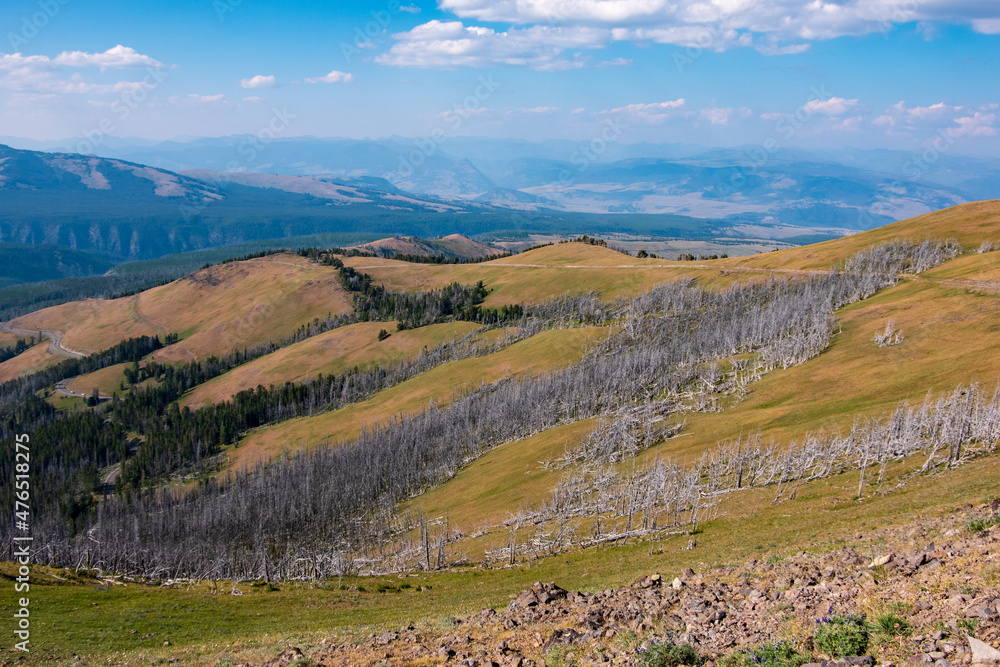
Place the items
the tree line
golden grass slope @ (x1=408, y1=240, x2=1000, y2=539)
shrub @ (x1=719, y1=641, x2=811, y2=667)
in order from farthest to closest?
the tree line
golden grass slope @ (x1=408, y1=240, x2=1000, y2=539)
shrub @ (x1=719, y1=641, x2=811, y2=667)

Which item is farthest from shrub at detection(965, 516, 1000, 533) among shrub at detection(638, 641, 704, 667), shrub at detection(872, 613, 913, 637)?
shrub at detection(638, 641, 704, 667)

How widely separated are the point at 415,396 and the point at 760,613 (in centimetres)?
16625

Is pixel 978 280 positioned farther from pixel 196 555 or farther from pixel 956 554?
pixel 196 555

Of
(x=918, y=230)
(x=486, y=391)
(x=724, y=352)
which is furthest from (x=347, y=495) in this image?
(x=918, y=230)

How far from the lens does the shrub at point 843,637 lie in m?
17.5

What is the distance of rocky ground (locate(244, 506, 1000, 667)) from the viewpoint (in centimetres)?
1747

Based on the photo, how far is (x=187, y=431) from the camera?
197m

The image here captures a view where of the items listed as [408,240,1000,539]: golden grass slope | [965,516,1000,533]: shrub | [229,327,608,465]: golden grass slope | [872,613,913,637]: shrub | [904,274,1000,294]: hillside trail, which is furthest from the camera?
[229,327,608,465]: golden grass slope

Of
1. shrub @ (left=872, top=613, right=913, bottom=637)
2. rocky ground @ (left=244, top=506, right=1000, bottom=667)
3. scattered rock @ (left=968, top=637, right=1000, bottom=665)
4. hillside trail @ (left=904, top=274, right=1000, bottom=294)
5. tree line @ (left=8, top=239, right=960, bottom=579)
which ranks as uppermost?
hillside trail @ (left=904, top=274, right=1000, bottom=294)

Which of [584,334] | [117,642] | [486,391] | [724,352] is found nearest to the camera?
[117,642]

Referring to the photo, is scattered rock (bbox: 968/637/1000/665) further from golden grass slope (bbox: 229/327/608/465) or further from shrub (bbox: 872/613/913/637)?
golden grass slope (bbox: 229/327/608/465)

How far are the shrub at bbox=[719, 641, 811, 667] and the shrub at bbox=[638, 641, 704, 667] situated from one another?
932 mm

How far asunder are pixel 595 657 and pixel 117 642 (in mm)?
37818

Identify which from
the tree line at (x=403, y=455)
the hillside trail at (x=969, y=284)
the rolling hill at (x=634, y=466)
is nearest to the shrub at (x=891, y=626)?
the rolling hill at (x=634, y=466)
